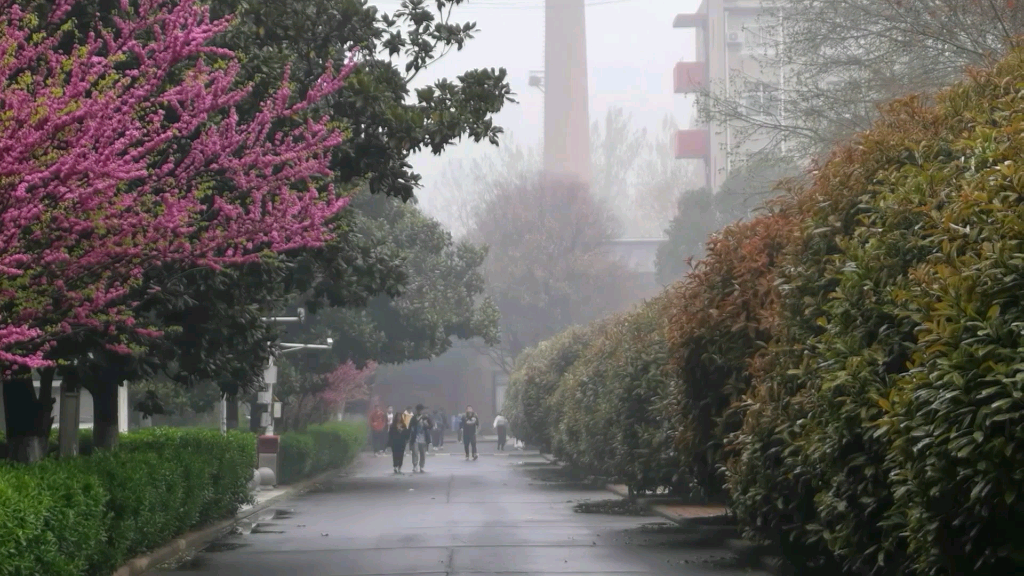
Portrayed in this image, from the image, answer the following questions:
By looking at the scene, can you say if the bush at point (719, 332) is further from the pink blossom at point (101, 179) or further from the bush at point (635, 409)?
the pink blossom at point (101, 179)

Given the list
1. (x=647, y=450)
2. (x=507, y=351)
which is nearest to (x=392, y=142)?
(x=647, y=450)

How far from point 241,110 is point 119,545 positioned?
13.7 ft

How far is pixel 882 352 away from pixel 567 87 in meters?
81.6

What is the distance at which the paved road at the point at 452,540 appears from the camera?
14422 mm

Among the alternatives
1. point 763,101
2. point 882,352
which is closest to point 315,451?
point 763,101

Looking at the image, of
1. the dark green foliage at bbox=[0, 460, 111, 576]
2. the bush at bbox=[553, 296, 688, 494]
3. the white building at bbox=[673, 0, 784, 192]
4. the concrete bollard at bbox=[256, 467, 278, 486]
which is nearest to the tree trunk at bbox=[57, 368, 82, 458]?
the dark green foliage at bbox=[0, 460, 111, 576]

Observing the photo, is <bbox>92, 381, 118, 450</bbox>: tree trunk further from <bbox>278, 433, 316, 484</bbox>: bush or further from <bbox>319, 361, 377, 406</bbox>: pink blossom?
<bbox>319, 361, 377, 406</bbox>: pink blossom

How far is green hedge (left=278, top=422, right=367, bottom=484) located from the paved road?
1982 mm

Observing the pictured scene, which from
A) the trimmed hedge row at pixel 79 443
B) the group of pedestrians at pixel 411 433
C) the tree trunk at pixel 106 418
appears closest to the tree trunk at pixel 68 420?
the trimmed hedge row at pixel 79 443

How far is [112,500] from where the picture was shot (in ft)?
41.8

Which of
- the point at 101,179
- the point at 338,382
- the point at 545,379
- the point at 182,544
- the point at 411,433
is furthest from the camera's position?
the point at 545,379

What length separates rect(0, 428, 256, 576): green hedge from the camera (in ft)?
30.7

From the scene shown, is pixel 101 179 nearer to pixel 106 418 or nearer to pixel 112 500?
pixel 112 500

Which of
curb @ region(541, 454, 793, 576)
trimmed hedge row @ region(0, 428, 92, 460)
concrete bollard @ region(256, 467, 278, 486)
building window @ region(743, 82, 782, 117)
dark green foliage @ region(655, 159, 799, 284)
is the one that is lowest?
curb @ region(541, 454, 793, 576)
